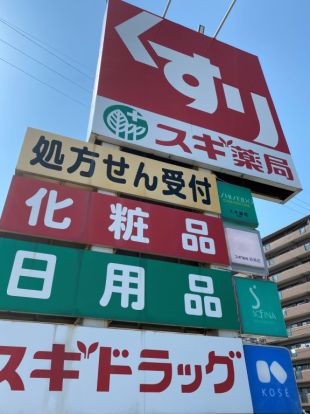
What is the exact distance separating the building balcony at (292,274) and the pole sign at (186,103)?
2829 cm

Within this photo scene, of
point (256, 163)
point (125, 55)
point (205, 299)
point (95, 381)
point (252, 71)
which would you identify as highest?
point (252, 71)

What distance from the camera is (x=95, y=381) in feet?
12.2

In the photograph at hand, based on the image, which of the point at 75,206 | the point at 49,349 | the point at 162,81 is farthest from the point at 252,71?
the point at 49,349

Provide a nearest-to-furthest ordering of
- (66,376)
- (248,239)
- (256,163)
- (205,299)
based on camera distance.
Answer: (66,376) < (205,299) < (248,239) < (256,163)

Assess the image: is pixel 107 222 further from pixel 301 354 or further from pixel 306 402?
pixel 301 354

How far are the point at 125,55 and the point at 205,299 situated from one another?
6.06m

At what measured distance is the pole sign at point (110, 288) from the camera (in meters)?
4.02

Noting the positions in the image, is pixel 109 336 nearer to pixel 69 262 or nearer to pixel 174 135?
pixel 69 262

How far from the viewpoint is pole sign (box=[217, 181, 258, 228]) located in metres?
6.31

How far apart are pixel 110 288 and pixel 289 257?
35.2 m

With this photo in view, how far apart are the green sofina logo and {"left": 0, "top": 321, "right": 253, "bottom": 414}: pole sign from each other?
3791mm

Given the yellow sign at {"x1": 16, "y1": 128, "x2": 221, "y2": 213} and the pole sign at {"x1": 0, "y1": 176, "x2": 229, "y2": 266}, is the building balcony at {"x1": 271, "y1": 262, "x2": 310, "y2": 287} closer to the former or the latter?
the yellow sign at {"x1": 16, "y1": 128, "x2": 221, "y2": 213}

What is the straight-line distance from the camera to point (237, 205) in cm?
653

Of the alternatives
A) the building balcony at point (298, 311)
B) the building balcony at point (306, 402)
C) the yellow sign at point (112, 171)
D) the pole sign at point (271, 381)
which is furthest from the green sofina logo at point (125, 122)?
the building balcony at point (306, 402)
